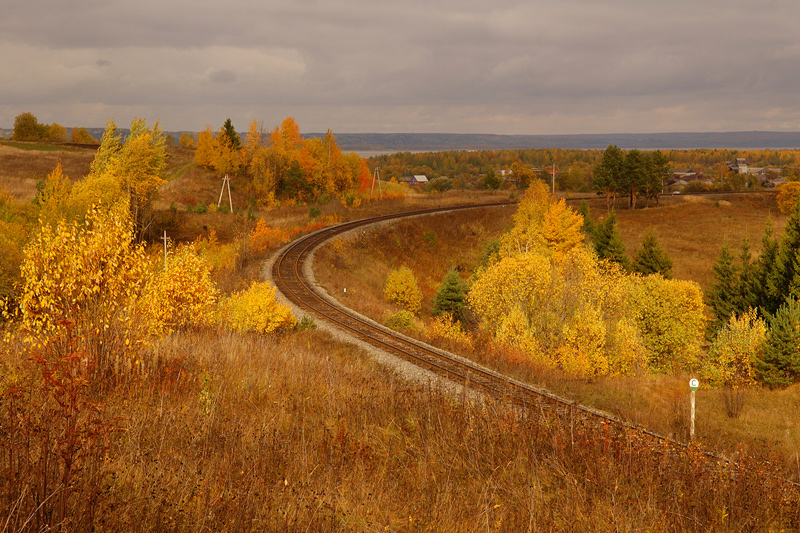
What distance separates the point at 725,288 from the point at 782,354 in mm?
25957

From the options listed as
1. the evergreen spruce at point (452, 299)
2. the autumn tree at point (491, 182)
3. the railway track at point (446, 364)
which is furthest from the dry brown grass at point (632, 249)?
the autumn tree at point (491, 182)

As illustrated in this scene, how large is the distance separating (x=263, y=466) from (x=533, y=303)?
1149 inches

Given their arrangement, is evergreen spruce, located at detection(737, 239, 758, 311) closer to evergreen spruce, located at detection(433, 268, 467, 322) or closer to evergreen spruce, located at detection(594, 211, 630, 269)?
evergreen spruce, located at detection(594, 211, 630, 269)

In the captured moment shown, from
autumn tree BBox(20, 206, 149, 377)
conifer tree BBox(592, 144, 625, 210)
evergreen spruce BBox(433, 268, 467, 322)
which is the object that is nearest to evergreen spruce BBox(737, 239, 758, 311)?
evergreen spruce BBox(433, 268, 467, 322)

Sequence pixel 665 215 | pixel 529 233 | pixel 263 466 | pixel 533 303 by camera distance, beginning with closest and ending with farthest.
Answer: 1. pixel 263 466
2. pixel 533 303
3. pixel 529 233
4. pixel 665 215

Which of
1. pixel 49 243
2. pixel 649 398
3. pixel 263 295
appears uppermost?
pixel 49 243

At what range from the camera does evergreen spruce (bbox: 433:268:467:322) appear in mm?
42969

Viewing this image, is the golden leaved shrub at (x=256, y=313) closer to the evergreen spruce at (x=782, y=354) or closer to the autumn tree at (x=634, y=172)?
the evergreen spruce at (x=782, y=354)

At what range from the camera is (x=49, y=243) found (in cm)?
941

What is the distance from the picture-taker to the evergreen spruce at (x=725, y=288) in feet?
151

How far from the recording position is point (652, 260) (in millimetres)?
53188

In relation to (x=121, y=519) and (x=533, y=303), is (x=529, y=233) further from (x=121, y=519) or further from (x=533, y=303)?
(x=121, y=519)

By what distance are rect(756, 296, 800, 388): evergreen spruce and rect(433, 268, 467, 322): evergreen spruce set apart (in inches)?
851

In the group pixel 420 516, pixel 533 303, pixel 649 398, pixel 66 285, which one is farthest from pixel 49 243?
pixel 533 303
